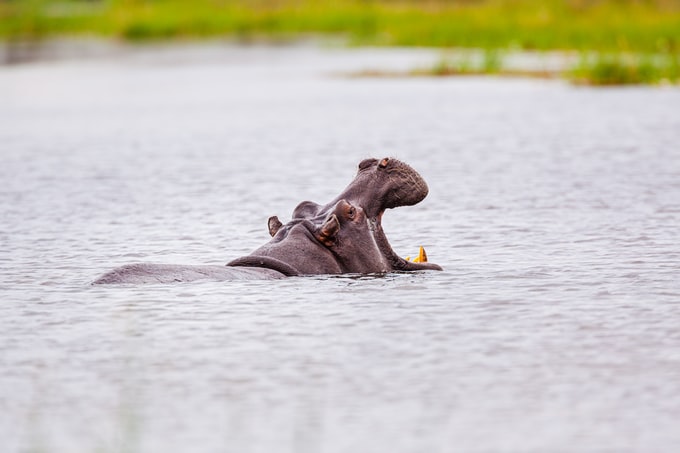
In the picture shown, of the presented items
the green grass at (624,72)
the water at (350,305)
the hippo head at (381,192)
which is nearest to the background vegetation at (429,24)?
the green grass at (624,72)

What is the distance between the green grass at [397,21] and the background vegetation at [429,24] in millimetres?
39

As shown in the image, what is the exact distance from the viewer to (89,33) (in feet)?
192

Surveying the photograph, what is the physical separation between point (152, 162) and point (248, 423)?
481 inches

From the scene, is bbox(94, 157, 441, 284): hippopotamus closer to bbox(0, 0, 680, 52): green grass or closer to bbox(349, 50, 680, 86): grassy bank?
bbox(349, 50, 680, 86): grassy bank

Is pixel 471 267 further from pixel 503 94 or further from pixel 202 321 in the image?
pixel 503 94

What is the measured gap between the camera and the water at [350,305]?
6.48m

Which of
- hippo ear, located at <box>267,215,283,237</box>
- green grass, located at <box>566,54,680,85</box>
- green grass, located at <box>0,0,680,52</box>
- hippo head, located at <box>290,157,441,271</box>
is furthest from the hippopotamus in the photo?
green grass, located at <box>0,0,680,52</box>

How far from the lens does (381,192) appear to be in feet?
31.4

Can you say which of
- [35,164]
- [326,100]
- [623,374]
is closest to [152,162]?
[35,164]

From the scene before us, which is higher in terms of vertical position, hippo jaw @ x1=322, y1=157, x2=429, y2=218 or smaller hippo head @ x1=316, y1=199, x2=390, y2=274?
hippo jaw @ x1=322, y1=157, x2=429, y2=218

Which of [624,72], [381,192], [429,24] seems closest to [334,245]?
[381,192]

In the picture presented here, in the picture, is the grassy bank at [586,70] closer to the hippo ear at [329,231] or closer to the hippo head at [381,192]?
the hippo head at [381,192]

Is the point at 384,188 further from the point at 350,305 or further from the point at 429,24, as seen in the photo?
the point at 429,24

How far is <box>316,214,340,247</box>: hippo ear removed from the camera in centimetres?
920
